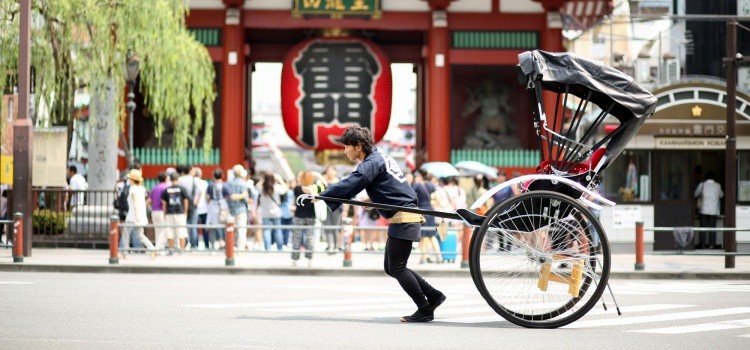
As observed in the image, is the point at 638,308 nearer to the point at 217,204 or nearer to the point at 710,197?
the point at 710,197

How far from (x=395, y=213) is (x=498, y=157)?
→ 21623 millimetres

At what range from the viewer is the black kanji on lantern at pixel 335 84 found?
32.8 meters

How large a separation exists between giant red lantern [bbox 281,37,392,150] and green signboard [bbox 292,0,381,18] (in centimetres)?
188

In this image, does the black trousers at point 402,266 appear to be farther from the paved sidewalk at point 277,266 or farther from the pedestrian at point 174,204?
the pedestrian at point 174,204

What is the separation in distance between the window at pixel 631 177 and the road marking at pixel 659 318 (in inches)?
514

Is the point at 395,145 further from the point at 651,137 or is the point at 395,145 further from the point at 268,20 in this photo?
the point at 651,137

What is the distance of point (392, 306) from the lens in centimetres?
1259

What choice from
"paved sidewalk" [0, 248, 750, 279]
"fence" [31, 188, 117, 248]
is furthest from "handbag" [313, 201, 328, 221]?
"fence" [31, 188, 117, 248]

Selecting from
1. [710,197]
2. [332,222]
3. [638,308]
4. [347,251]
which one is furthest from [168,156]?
[638,308]

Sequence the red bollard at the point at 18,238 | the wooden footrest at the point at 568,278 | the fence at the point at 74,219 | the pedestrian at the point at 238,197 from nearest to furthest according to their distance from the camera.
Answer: the wooden footrest at the point at 568,278 < the red bollard at the point at 18,238 < the pedestrian at the point at 238,197 < the fence at the point at 74,219

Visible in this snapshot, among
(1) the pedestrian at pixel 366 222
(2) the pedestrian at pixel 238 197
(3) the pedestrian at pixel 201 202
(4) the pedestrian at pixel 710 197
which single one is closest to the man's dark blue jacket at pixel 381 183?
(1) the pedestrian at pixel 366 222

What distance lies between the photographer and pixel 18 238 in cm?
1966

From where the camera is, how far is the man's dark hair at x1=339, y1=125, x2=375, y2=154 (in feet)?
35.4

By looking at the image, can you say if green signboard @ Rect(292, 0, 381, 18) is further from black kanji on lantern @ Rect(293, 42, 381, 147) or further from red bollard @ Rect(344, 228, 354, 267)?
red bollard @ Rect(344, 228, 354, 267)
